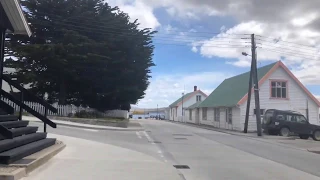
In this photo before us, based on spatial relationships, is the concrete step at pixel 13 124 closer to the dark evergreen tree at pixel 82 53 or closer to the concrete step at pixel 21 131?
the concrete step at pixel 21 131

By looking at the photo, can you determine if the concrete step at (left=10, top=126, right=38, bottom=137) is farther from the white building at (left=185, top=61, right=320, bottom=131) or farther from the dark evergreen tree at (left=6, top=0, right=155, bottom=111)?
the white building at (left=185, top=61, right=320, bottom=131)

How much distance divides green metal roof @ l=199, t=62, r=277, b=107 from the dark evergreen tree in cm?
963

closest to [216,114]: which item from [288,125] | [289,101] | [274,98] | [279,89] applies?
[274,98]

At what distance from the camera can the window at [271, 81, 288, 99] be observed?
3712 cm

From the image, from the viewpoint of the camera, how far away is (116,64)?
33594 millimetres

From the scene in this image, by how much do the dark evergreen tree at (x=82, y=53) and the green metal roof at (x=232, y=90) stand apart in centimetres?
963

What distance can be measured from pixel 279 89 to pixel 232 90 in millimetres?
6055

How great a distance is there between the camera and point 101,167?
31.7ft

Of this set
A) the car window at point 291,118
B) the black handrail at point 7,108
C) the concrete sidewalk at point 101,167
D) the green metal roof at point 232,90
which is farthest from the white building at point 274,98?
the black handrail at point 7,108

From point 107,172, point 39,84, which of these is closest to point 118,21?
point 39,84

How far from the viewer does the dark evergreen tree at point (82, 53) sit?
29.3 m

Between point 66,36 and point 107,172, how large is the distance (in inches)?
888

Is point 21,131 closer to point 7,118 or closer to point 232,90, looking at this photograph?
point 7,118

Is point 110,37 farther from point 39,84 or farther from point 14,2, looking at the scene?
point 14,2
